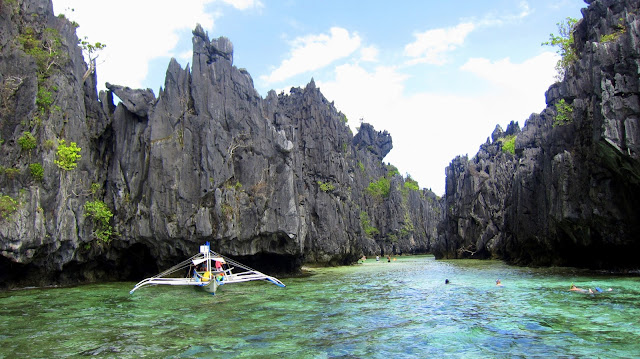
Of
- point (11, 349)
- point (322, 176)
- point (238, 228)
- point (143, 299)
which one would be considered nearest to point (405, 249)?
point (322, 176)

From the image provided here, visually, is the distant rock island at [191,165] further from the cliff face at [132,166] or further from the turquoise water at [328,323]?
→ the turquoise water at [328,323]

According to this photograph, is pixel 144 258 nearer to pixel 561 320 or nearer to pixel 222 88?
pixel 222 88

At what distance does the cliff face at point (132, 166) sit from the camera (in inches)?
1038

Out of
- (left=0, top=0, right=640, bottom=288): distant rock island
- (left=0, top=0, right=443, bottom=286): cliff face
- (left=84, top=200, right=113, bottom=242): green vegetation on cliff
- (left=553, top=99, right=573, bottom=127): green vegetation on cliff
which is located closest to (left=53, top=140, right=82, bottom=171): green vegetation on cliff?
(left=0, top=0, right=640, bottom=288): distant rock island

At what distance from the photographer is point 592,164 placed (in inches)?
1204

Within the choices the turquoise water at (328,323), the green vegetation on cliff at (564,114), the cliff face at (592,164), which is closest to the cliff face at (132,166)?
the turquoise water at (328,323)

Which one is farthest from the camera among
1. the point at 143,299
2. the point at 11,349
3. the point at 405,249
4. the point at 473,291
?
the point at 405,249

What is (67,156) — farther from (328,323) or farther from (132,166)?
(328,323)

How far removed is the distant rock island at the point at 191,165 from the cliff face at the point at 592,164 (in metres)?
0.11

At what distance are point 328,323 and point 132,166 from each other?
24794 mm

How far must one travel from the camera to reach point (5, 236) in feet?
77.5

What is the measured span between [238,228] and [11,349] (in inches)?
849

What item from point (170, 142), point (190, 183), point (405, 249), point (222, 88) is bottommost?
point (405, 249)

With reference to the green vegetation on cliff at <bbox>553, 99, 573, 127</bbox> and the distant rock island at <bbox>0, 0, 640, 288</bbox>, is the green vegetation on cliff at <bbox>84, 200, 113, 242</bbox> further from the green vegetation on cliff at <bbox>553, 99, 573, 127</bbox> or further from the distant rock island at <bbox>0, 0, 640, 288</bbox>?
the green vegetation on cliff at <bbox>553, 99, 573, 127</bbox>
